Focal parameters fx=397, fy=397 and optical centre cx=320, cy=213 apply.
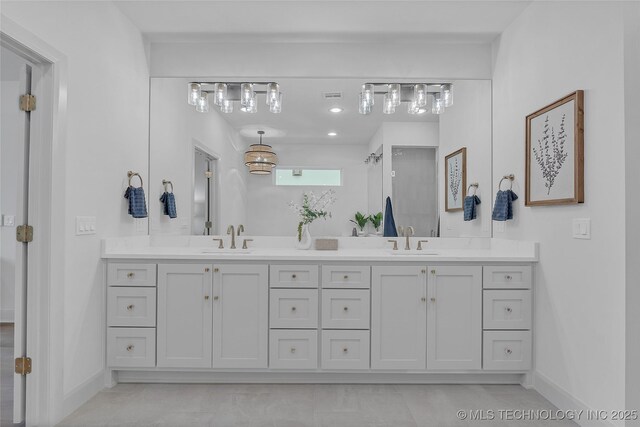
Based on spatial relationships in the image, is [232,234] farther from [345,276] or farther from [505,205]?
[505,205]

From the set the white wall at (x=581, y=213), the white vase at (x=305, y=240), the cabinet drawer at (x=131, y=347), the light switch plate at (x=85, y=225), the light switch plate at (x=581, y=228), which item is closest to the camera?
the white wall at (x=581, y=213)

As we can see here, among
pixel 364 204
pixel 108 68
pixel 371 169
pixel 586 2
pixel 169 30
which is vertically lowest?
pixel 364 204

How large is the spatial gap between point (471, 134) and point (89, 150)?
106 inches

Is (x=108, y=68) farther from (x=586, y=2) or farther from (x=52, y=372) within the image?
(x=586, y=2)

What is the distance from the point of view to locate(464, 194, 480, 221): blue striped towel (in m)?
3.08

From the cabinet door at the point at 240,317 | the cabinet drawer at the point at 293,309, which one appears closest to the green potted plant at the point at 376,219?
the cabinet drawer at the point at 293,309

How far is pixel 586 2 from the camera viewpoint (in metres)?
2.06

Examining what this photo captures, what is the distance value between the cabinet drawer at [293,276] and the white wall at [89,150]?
43.6 inches

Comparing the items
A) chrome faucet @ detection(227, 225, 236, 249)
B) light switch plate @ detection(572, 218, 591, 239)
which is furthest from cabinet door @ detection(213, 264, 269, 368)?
light switch plate @ detection(572, 218, 591, 239)

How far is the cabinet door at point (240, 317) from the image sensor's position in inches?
100.0

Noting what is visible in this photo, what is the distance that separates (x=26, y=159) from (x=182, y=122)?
1245 millimetres

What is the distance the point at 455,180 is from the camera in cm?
318

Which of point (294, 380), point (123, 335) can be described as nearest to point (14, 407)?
point (123, 335)

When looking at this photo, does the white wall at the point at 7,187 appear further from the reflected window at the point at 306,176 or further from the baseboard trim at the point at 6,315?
the reflected window at the point at 306,176
